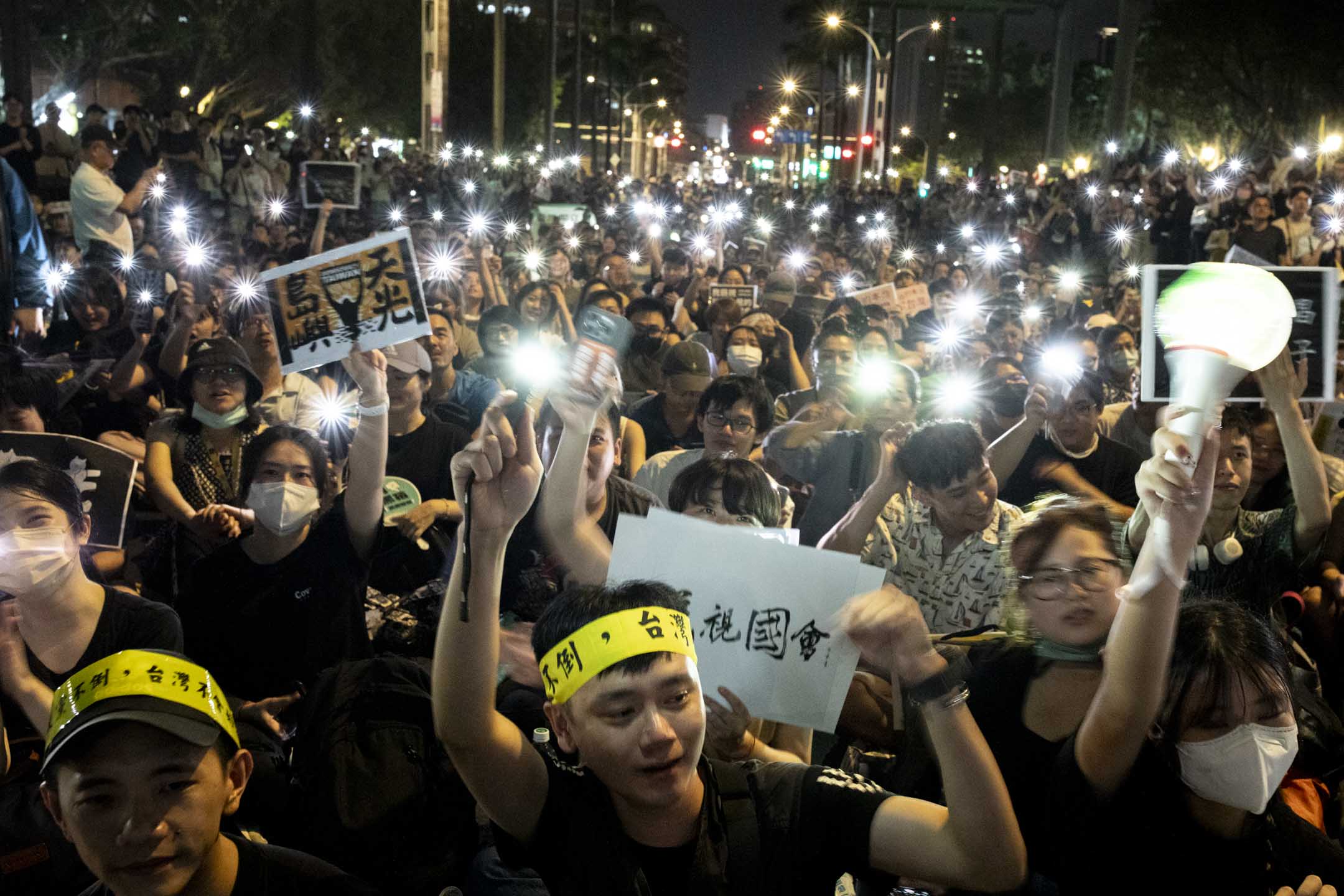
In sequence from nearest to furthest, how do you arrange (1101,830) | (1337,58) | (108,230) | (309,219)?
(1101,830) → (108,230) → (309,219) → (1337,58)

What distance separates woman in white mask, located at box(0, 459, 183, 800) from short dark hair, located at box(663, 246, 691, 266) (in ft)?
38.3

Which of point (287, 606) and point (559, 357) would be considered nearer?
point (559, 357)

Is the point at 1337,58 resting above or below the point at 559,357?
above

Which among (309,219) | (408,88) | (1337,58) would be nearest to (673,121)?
(408,88)

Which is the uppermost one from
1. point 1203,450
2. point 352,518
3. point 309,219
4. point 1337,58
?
point 1337,58

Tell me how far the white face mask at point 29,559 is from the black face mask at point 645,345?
5.97 meters

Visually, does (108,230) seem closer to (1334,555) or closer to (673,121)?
(1334,555)

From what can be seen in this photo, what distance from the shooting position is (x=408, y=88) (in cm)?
7131

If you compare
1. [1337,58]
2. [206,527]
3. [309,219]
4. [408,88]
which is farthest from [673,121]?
[206,527]

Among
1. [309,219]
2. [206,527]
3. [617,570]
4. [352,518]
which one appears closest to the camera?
[617,570]

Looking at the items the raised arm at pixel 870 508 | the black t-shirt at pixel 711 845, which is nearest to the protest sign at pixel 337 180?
the raised arm at pixel 870 508

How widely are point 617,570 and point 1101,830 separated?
1.28 metres

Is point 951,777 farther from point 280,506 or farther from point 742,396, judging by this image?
point 742,396

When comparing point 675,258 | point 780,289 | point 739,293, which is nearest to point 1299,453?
point 739,293
